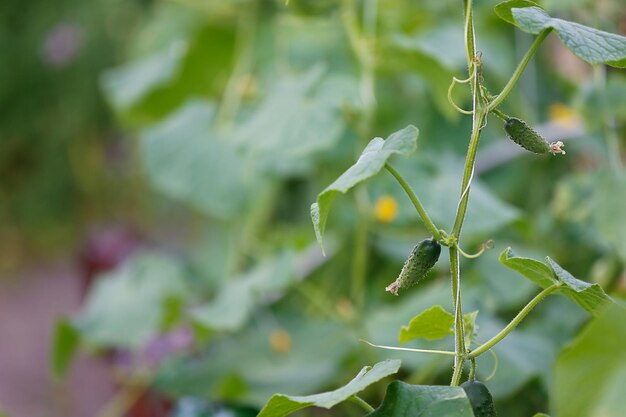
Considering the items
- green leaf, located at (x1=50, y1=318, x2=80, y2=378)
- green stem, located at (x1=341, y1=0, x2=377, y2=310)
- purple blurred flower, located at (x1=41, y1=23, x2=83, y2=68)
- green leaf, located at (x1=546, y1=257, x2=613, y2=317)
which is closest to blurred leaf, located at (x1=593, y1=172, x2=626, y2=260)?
green stem, located at (x1=341, y1=0, x2=377, y2=310)

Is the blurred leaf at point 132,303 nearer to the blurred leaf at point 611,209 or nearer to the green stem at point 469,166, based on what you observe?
the blurred leaf at point 611,209

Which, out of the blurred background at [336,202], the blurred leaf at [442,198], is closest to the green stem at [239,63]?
the blurred background at [336,202]

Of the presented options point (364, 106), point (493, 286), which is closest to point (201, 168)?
point (364, 106)

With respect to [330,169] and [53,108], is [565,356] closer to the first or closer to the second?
[330,169]

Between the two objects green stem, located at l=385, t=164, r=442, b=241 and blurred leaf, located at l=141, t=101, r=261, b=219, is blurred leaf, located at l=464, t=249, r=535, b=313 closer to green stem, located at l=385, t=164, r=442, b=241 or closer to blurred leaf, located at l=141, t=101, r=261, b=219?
blurred leaf, located at l=141, t=101, r=261, b=219

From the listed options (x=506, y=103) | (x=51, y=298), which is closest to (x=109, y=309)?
(x=506, y=103)

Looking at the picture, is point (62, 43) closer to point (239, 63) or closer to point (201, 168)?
point (239, 63)
